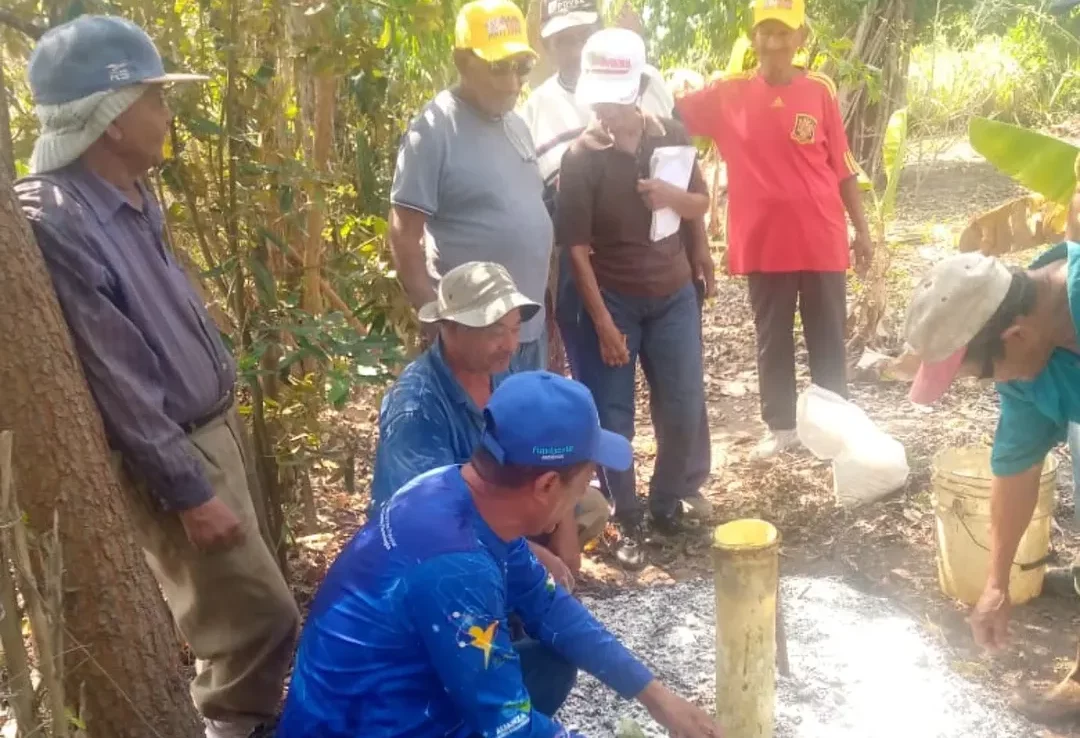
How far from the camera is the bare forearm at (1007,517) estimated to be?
2.65m

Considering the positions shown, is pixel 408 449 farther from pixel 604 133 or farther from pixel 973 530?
pixel 973 530

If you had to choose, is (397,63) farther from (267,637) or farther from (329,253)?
(267,637)

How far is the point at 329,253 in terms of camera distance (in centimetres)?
390

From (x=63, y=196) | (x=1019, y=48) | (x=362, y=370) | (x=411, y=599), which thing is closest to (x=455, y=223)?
(x=362, y=370)

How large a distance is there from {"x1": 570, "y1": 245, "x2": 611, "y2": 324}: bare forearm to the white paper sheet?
263mm

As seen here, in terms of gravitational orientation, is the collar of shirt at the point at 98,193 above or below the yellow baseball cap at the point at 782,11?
below

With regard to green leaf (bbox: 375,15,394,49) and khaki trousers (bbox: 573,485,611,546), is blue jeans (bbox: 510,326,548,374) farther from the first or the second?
green leaf (bbox: 375,15,394,49)

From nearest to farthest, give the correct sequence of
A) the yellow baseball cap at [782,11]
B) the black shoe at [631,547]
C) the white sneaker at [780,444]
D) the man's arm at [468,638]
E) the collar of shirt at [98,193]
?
the man's arm at [468,638]
the collar of shirt at [98,193]
the black shoe at [631,547]
the yellow baseball cap at [782,11]
the white sneaker at [780,444]

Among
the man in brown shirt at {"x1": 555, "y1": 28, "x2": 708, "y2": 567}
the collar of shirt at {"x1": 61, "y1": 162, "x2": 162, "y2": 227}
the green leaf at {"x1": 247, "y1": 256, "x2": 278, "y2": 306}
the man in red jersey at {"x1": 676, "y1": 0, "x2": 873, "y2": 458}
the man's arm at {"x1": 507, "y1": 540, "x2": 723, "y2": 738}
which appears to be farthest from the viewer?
the man in red jersey at {"x1": 676, "y1": 0, "x2": 873, "y2": 458}

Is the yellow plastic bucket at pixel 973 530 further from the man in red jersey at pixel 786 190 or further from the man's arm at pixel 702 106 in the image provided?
the man's arm at pixel 702 106

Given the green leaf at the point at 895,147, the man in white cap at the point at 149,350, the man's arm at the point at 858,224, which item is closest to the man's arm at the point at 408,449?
the man in white cap at the point at 149,350

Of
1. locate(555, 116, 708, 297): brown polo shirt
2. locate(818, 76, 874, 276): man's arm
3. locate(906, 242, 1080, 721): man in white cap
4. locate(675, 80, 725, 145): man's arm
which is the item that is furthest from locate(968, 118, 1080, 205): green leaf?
locate(906, 242, 1080, 721): man in white cap

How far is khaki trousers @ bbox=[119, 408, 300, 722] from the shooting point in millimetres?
2367

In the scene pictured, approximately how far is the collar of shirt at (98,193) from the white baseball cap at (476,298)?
29.3 inches
